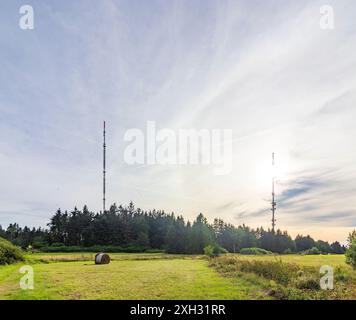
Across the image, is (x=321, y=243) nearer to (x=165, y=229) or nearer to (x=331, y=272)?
(x=165, y=229)

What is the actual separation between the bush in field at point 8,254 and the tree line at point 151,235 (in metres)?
30.7

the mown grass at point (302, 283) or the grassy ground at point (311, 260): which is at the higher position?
the mown grass at point (302, 283)

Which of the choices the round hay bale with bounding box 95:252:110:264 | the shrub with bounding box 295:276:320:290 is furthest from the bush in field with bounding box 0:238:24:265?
the shrub with bounding box 295:276:320:290

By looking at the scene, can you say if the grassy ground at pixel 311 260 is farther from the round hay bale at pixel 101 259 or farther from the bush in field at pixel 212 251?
the round hay bale at pixel 101 259

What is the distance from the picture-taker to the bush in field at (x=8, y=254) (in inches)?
1433

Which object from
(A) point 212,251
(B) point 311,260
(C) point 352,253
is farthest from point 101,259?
(C) point 352,253

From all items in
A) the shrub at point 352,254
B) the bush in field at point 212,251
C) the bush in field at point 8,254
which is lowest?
the bush in field at point 212,251

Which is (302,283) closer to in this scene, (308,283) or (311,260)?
(308,283)

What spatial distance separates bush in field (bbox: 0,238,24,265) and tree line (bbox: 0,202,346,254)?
3065cm

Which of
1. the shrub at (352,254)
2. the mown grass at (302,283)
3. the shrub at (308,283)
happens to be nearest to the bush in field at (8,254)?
the mown grass at (302,283)

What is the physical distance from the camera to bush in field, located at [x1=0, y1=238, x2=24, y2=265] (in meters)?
36.4

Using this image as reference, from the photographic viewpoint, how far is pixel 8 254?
38156 millimetres

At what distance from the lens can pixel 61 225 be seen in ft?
320
